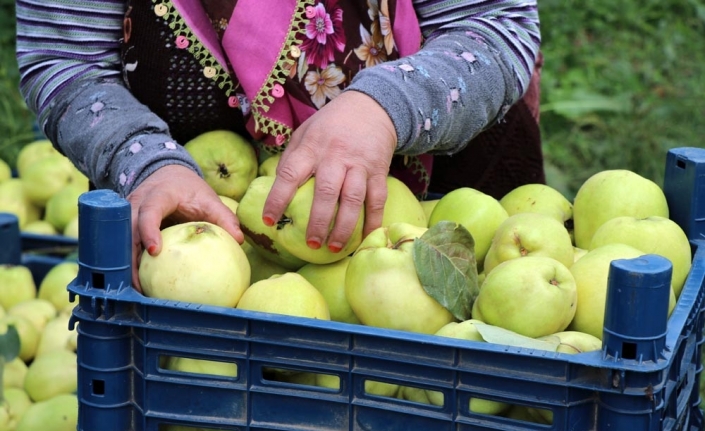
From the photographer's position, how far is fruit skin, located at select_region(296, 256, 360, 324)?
131cm

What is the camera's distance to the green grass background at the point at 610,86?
3660mm

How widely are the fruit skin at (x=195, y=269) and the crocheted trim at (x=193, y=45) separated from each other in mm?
446

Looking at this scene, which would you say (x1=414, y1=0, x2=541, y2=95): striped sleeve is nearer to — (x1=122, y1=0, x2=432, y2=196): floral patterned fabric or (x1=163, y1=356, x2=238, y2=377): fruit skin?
(x1=122, y1=0, x2=432, y2=196): floral patterned fabric

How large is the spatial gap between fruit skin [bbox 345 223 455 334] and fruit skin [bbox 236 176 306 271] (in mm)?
155

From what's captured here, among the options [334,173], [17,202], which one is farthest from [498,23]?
[17,202]

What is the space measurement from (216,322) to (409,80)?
19.0 inches

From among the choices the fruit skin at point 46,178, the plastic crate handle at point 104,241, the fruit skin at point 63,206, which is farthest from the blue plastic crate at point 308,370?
the fruit skin at point 46,178

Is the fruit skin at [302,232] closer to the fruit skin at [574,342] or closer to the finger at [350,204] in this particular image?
the finger at [350,204]

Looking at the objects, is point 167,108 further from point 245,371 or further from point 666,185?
point 666,185

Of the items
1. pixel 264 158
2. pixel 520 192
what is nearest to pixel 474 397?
pixel 520 192

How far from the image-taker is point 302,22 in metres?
1.58

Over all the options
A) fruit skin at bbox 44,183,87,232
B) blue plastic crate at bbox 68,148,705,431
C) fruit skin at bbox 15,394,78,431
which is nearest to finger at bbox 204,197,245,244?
blue plastic crate at bbox 68,148,705,431

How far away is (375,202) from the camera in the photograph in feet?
4.25

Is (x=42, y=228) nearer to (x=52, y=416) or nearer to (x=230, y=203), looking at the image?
(x=52, y=416)
